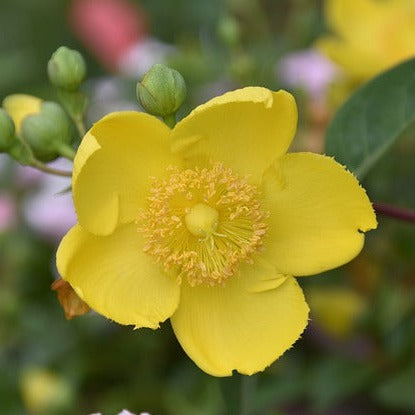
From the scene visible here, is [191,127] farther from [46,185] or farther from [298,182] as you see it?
[46,185]

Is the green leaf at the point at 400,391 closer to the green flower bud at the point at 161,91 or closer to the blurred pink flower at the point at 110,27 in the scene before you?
the green flower bud at the point at 161,91

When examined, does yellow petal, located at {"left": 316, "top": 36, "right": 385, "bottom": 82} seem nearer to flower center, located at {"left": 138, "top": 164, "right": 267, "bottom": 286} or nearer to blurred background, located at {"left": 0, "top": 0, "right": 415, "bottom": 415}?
blurred background, located at {"left": 0, "top": 0, "right": 415, "bottom": 415}

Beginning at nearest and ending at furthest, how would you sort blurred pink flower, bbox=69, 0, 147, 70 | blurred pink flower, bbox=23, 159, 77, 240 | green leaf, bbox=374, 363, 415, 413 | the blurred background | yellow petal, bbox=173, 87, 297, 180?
yellow petal, bbox=173, 87, 297, 180
green leaf, bbox=374, 363, 415, 413
the blurred background
blurred pink flower, bbox=23, 159, 77, 240
blurred pink flower, bbox=69, 0, 147, 70

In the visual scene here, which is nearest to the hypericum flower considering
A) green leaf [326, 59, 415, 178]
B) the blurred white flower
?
green leaf [326, 59, 415, 178]

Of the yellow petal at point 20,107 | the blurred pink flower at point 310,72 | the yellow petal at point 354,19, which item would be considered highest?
the yellow petal at point 20,107

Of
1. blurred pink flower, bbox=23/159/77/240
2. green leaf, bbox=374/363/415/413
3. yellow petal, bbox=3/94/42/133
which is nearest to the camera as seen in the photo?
yellow petal, bbox=3/94/42/133

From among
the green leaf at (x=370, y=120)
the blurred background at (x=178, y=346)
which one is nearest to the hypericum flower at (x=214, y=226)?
the green leaf at (x=370, y=120)

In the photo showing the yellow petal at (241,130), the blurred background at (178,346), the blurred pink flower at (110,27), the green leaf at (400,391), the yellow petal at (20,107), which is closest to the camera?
the yellow petal at (241,130)
